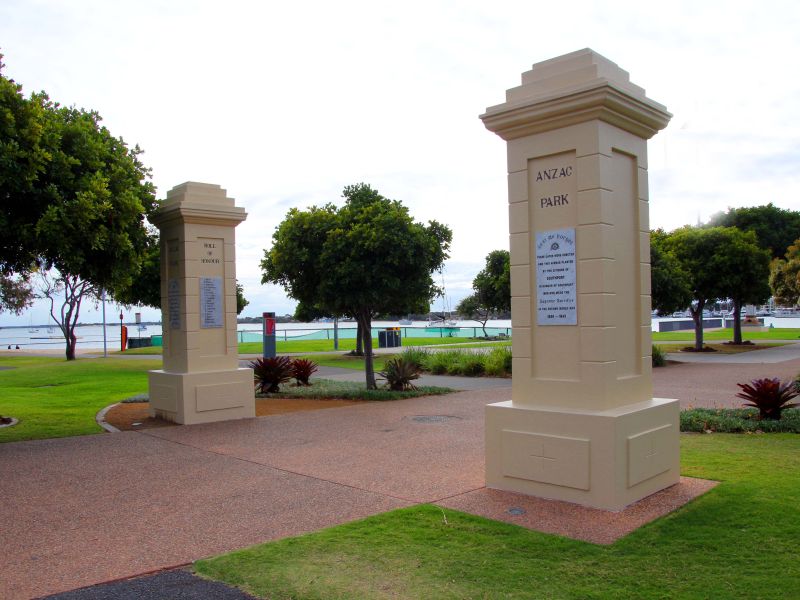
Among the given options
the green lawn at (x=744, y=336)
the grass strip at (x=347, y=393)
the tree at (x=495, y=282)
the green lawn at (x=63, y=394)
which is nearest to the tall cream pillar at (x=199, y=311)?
the green lawn at (x=63, y=394)

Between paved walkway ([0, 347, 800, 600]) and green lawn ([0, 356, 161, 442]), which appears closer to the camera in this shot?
paved walkway ([0, 347, 800, 600])

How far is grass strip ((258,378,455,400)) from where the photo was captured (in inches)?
590

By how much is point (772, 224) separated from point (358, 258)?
143ft

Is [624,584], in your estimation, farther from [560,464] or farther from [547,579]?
[560,464]

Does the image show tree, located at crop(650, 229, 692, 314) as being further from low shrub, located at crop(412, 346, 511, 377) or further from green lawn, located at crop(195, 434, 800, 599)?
green lawn, located at crop(195, 434, 800, 599)

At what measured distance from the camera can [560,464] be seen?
6.02 m

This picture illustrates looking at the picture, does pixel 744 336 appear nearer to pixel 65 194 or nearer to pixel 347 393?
pixel 347 393

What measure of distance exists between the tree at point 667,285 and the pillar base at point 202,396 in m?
15.1

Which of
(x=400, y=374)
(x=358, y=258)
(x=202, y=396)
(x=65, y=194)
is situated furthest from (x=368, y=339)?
(x=65, y=194)

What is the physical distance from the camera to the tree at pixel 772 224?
154 ft

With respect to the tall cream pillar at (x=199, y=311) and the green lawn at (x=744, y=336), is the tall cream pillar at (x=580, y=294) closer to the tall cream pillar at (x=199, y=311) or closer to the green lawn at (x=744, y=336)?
the tall cream pillar at (x=199, y=311)

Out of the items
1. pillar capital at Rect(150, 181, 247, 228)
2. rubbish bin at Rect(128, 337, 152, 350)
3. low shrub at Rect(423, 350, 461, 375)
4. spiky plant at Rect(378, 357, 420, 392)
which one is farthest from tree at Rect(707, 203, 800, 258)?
pillar capital at Rect(150, 181, 247, 228)

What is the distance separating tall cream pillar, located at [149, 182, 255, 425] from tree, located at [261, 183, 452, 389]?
2.87 meters

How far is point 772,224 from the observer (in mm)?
48188
